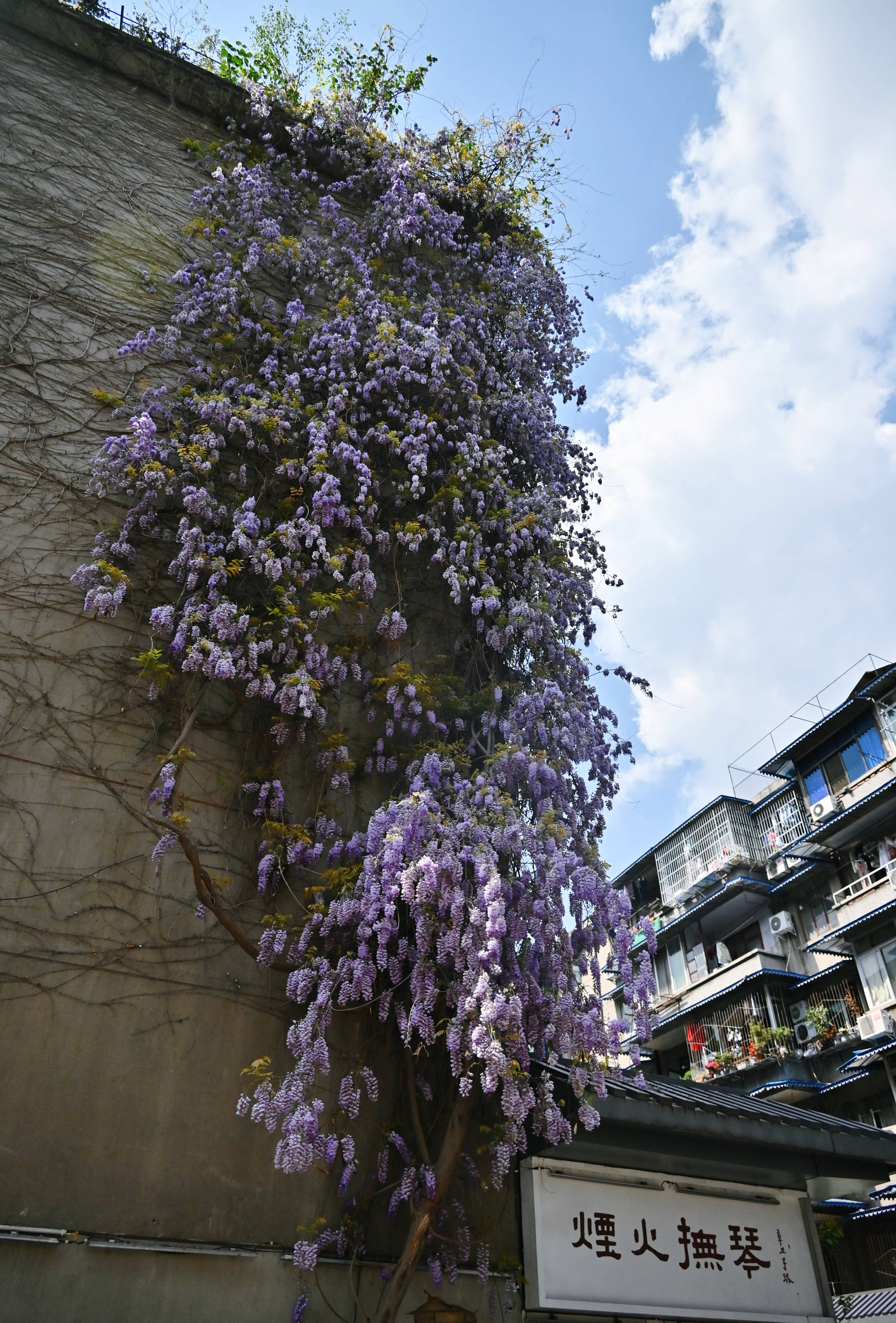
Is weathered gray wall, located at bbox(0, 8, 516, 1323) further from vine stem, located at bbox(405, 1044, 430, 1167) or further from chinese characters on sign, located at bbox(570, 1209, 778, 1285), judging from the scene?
chinese characters on sign, located at bbox(570, 1209, 778, 1285)

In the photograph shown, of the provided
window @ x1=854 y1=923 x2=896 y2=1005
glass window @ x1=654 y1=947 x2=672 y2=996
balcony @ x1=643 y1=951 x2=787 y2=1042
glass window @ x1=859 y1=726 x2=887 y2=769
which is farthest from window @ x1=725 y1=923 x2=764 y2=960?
glass window @ x1=859 y1=726 x2=887 y2=769

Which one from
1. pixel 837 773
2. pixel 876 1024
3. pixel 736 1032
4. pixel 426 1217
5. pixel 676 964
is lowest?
pixel 426 1217

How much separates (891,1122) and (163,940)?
18.0 m

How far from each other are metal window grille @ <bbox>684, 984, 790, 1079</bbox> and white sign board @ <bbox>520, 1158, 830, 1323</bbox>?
582 inches

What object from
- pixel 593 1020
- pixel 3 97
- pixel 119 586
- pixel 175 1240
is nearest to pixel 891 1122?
pixel 593 1020

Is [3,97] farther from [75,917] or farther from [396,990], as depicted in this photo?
[396,990]

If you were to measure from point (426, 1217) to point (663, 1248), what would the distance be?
6.91ft

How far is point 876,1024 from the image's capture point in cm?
1823

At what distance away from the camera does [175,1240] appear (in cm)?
469

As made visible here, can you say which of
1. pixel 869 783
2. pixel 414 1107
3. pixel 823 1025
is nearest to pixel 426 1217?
pixel 414 1107

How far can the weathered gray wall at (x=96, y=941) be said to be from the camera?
4.59m

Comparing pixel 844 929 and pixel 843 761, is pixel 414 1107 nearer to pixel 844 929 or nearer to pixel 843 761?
pixel 844 929

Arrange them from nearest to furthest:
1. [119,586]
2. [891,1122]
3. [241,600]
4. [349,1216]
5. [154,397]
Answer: [349,1216] < [119,586] < [241,600] < [154,397] < [891,1122]

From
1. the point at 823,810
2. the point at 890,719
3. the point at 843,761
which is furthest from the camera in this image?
the point at 843,761
